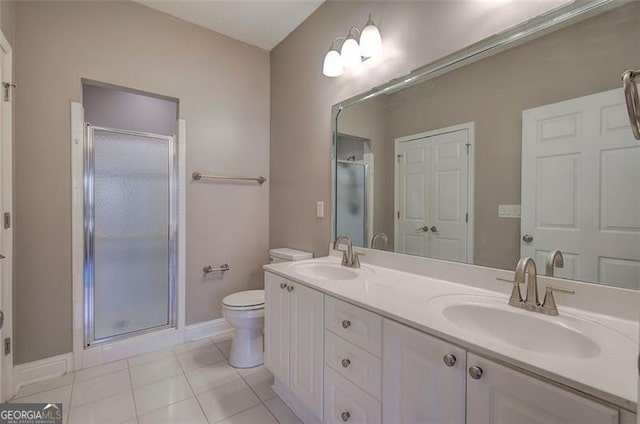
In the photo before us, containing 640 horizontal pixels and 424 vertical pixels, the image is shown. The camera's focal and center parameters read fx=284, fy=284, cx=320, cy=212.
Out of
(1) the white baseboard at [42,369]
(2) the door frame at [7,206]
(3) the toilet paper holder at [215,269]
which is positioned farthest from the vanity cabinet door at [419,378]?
(1) the white baseboard at [42,369]

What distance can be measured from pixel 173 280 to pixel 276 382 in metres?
1.24

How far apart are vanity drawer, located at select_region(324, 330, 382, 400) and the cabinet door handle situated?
34cm

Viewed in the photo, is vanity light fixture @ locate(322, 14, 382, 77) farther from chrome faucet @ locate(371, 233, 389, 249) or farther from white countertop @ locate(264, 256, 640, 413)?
white countertop @ locate(264, 256, 640, 413)

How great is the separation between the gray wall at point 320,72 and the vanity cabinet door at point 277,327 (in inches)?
23.5

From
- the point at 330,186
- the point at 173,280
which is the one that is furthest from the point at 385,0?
the point at 173,280

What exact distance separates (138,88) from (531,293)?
8.84ft

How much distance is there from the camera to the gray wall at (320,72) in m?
1.32

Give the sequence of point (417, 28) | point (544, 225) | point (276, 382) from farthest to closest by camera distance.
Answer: point (276, 382) < point (417, 28) < point (544, 225)

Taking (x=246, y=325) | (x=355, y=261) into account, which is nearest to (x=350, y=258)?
(x=355, y=261)

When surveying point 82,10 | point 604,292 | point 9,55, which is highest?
point 82,10

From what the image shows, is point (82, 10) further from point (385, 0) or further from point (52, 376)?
point (52, 376)

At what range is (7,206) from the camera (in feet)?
5.16

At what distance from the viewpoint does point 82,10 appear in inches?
76.0

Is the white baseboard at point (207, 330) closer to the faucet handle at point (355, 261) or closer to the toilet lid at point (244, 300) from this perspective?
the toilet lid at point (244, 300)
